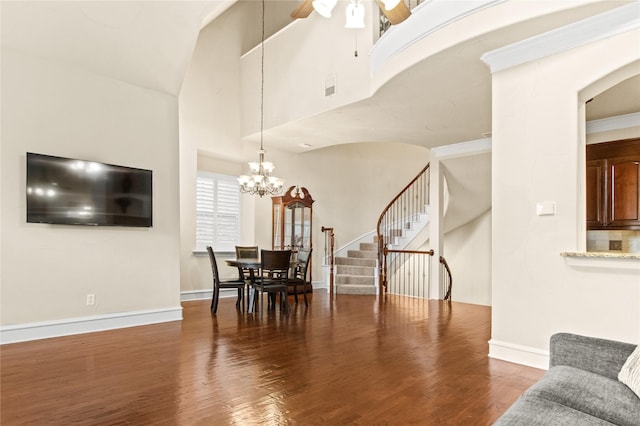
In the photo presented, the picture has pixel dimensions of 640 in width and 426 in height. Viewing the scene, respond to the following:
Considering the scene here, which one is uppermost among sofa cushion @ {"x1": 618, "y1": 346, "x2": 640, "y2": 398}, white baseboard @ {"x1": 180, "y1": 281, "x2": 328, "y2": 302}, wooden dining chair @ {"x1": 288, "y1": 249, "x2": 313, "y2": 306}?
sofa cushion @ {"x1": 618, "y1": 346, "x2": 640, "y2": 398}

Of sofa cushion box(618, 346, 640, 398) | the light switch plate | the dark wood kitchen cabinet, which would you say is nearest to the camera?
sofa cushion box(618, 346, 640, 398)

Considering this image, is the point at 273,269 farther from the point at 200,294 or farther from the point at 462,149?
the point at 462,149

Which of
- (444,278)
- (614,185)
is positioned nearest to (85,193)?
(444,278)

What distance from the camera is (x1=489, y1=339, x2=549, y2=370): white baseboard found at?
3.40 meters

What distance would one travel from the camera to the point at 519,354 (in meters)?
3.54

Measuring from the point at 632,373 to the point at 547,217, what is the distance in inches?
72.6

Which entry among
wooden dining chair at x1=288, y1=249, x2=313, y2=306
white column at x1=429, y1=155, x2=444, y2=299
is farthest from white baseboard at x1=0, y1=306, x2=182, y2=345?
white column at x1=429, y1=155, x2=444, y2=299

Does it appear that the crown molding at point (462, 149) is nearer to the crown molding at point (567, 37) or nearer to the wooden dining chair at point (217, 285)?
the crown molding at point (567, 37)

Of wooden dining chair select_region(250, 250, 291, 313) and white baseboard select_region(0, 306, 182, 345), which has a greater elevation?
wooden dining chair select_region(250, 250, 291, 313)

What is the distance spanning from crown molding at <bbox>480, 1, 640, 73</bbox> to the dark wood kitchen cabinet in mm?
2479

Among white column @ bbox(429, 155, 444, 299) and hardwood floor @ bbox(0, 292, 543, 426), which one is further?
white column @ bbox(429, 155, 444, 299)

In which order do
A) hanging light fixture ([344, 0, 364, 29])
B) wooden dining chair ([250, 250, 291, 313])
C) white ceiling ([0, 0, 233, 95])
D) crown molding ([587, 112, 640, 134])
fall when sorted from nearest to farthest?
hanging light fixture ([344, 0, 364, 29])
white ceiling ([0, 0, 233, 95])
crown molding ([587, 112, 640, 134])
wooden dining chair ([250, 250, 291, 313])

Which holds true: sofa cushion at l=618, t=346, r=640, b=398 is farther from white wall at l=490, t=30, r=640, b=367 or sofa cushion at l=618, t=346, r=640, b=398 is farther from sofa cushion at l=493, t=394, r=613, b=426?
white wall at l=490, t=30, r=640, b=367

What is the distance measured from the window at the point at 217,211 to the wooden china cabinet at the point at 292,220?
0.81 metres
